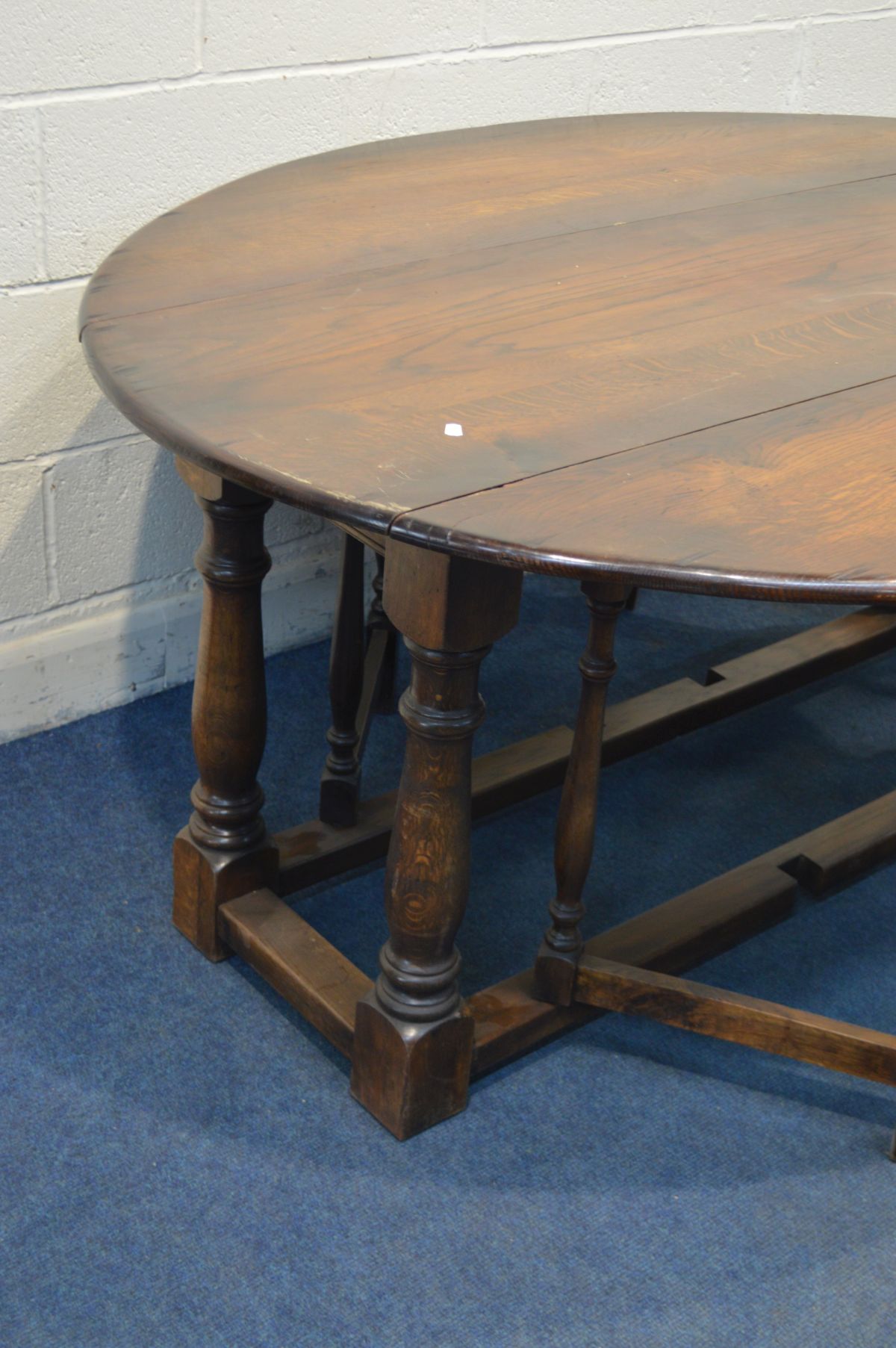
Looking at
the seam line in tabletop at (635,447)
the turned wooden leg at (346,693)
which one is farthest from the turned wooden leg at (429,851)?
the turned wooden leg at (346,693)

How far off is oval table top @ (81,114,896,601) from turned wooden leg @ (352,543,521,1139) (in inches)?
5.2

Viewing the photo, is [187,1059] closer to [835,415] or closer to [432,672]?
[432,672]

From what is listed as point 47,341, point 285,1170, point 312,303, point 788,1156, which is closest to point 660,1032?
point 788,1156

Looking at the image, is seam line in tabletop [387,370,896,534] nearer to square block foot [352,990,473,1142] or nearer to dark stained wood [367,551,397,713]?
square block foot [352,990,473,1142]

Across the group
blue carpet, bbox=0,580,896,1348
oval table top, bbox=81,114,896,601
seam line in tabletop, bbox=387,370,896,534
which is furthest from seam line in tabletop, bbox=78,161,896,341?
blue carpet, bbox=0,580,896,1348

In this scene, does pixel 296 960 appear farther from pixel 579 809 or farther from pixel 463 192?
pixel 463 192

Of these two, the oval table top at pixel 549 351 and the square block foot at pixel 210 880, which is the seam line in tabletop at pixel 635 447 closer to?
the oval table top at pixel 549 351

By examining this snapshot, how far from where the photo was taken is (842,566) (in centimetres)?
95

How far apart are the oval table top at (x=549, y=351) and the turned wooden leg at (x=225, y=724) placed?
8.3 inches

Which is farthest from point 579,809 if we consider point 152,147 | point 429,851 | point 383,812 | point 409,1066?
point 152,147

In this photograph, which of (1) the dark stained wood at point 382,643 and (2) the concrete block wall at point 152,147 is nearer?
(2) the concrete block wall at point 152,147

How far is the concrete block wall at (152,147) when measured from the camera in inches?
68.7

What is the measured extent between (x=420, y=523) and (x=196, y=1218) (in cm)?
73

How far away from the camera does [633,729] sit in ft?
6.59
